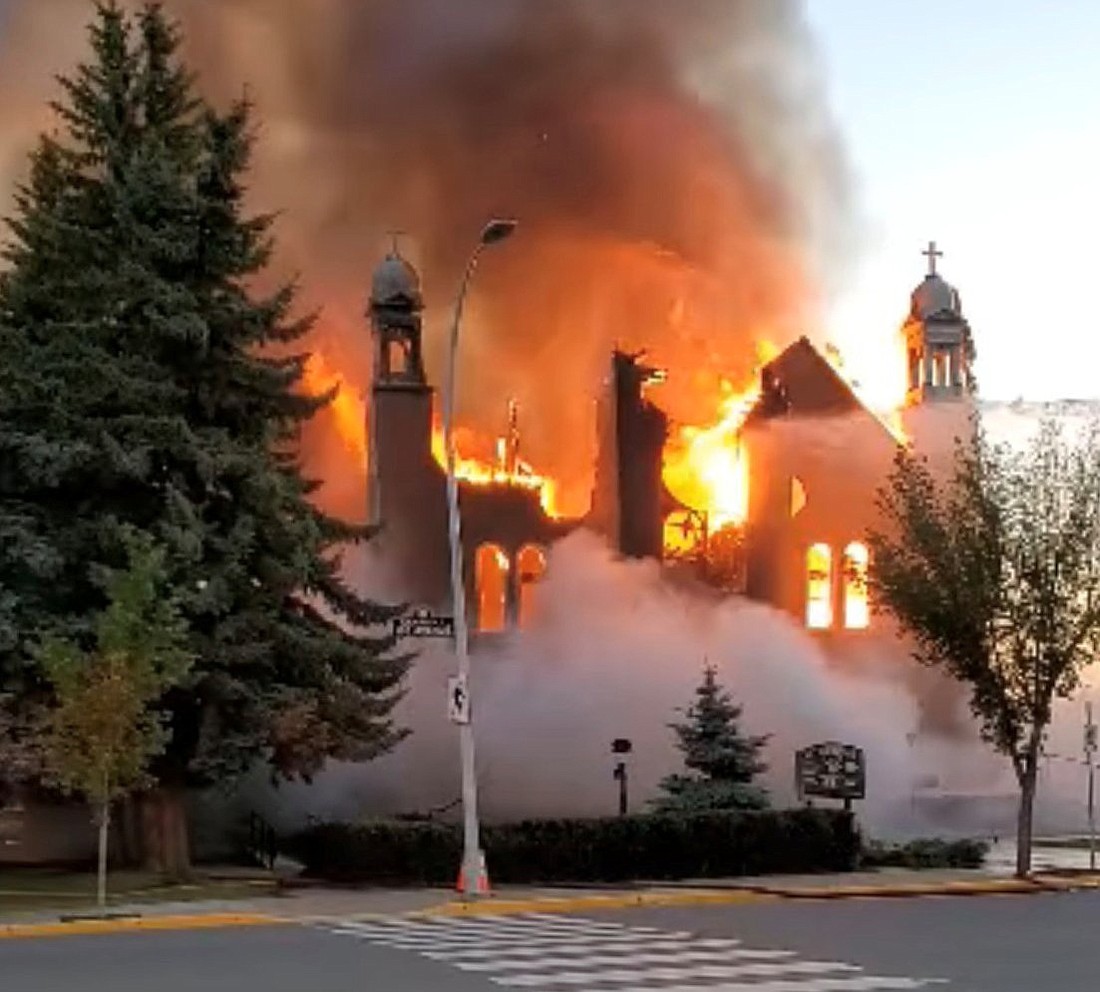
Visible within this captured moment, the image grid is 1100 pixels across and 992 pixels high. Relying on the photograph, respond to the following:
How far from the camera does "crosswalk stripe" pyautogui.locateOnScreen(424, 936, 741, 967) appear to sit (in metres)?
18.8

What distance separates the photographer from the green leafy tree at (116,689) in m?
26.5

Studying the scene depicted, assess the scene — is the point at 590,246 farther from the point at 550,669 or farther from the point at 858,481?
the point at 550,669

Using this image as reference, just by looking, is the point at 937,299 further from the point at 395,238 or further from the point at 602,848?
the point at 602,848

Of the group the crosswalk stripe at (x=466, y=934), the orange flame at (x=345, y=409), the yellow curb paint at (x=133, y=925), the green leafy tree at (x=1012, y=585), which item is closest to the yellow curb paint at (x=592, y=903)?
the yellow curb paint at (x=133, y=925)

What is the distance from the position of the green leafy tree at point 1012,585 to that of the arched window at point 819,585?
15.8 m

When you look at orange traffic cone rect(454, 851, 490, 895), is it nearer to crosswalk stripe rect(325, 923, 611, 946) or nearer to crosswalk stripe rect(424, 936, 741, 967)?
crosswalk stripe rect(325, 923, 611, 946)

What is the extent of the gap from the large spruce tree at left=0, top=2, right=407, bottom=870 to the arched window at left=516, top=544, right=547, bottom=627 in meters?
14.6

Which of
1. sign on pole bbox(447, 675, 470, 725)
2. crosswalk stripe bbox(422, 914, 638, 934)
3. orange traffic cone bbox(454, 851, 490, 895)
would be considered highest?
sign on pole bbox(447, 675, 470, 725)

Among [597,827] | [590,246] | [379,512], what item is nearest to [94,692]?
[597,827]

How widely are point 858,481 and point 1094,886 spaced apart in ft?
70.6

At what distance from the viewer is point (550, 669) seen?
4678cm

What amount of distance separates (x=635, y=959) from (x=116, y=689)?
34.2ft

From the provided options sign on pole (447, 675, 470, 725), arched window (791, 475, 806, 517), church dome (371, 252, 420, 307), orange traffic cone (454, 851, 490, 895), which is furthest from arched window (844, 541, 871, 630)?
orange traffic cone (454, 851, 490, 895)

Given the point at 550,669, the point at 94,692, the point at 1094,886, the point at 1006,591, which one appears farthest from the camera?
the point at 550,669
